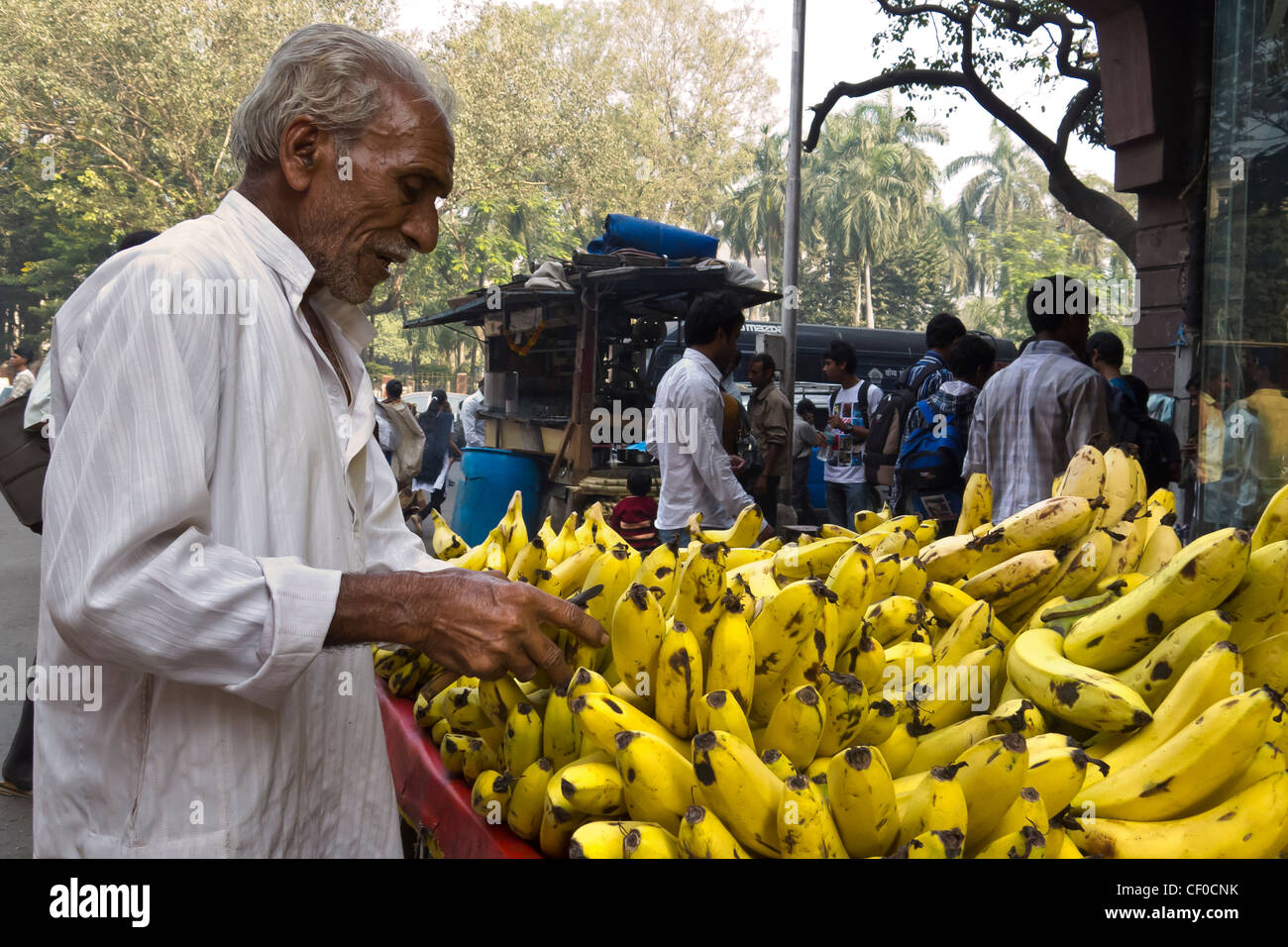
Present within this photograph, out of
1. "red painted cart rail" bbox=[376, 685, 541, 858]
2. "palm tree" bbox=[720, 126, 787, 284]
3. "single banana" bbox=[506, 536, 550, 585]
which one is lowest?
"red painted cart rail" bbox=[376, 685, 541, 858]

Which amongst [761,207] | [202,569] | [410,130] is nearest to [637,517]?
[410,130]

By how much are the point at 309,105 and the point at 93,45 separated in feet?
85.6

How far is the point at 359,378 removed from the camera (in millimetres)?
1663

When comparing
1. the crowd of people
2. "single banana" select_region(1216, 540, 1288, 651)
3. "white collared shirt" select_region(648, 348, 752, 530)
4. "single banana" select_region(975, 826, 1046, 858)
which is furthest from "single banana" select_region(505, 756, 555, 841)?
"white collared shirt" select_region(648, 348, 752, 530)

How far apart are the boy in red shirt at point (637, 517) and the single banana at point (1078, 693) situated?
4175 millimetres

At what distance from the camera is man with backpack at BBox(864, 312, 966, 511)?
6188mm

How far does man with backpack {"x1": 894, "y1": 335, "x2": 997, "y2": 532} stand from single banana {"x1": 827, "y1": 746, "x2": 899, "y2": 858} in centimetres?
415

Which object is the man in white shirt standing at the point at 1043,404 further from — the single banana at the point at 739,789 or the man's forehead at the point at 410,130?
the man's forehead at the point at 410,130

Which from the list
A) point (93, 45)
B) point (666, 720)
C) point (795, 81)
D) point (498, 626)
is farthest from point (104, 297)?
point (93, 45)

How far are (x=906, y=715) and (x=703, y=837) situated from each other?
502 millimetres

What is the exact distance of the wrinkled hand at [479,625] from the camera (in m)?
1.26

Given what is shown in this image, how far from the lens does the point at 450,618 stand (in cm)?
126

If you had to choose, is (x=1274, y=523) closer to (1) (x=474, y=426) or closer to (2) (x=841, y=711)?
(2) (x=841, y=711)

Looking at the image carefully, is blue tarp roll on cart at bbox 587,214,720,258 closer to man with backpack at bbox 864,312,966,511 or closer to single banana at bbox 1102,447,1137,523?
man with backpack at bbox 864,312,966,511
